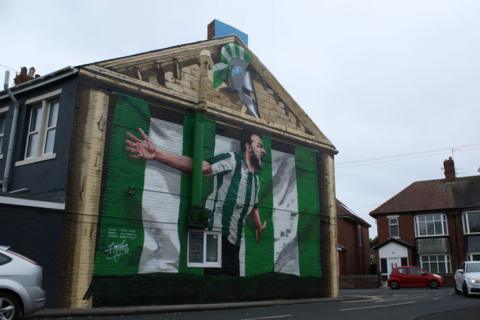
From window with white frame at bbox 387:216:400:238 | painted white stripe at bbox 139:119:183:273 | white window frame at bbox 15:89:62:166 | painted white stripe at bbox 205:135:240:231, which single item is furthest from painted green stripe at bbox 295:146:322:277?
window with white frame at bbox 387:216:400:238

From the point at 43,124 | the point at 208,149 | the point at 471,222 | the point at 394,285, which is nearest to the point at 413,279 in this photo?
the point at 394,285

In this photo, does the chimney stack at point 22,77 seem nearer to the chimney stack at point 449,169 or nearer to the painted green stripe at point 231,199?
the painted green stripe at point 231,199

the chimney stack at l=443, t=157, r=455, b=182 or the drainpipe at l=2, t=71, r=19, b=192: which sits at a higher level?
the chimney stack at l=443, t=157, r=455, b=182

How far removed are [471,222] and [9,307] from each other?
127 feet

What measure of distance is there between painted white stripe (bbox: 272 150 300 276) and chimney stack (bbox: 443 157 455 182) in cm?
2748

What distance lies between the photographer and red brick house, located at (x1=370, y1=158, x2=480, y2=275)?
130 ft

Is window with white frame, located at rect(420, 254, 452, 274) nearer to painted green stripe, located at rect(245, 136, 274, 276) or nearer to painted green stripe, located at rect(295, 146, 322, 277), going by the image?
painted green stripe, located at rect(295, 146, 322, 277)

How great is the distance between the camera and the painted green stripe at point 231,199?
17672mm

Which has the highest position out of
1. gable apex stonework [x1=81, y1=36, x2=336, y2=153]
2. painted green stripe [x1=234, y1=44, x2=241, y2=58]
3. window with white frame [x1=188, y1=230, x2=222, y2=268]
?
painted green stripe [x1=234, y1=44, x2=241, y2=58]

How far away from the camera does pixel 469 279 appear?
19828mm

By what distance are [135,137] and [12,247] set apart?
4956mm

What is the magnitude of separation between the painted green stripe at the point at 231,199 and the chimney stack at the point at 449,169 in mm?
30641

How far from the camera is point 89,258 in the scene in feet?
45.0

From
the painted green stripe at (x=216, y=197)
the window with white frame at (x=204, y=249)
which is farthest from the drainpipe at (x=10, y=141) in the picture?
the painted green stripe at (x=216, y=197)
